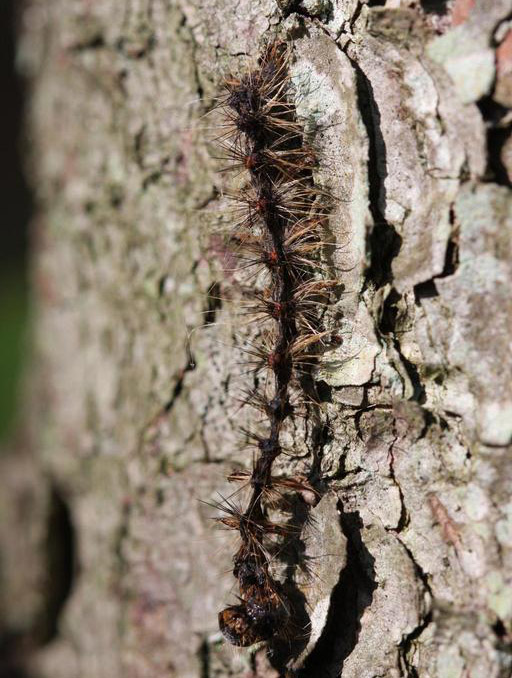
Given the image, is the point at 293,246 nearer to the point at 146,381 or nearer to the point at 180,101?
the point at 180,101

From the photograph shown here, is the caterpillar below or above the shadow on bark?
above

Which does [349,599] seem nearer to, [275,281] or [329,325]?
[329,325]

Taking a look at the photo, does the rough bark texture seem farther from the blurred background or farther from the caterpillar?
the blurred background

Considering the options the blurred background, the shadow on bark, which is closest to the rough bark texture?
the shadow on bark

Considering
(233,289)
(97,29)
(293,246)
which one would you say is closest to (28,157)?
(97,29)

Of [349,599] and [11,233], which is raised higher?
[11,233]

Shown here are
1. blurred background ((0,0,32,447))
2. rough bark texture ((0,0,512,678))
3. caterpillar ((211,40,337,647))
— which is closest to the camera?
rough bark texture ((0,0,512,678))

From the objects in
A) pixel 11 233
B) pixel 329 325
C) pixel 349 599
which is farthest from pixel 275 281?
pixel 11 233
